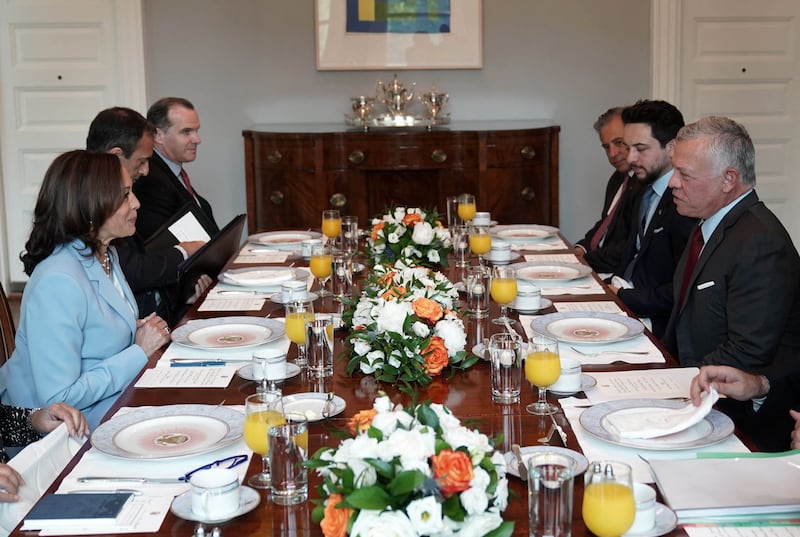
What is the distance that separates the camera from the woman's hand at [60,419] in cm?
236

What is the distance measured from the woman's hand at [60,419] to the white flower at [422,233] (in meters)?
1.48

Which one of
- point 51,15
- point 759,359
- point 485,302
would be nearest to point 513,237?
point 485,302

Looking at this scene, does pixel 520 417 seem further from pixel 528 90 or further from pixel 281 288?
pixel 528 90

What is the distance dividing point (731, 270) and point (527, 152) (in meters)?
3.47

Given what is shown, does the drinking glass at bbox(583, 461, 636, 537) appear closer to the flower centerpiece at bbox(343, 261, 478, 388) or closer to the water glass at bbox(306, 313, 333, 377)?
the flower centerpiece at bbox(343, 261, 478, 388)

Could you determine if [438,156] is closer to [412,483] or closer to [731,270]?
[731,270]

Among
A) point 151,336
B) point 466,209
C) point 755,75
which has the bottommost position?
point 151,336

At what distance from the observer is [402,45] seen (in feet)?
21.7

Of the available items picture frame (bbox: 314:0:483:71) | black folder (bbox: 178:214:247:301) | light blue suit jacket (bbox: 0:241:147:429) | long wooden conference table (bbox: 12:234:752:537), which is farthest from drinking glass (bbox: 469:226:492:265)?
picture frame (bbox: 314:0:483:71)

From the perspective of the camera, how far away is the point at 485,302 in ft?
9.70

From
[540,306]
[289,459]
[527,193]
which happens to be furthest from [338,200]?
[289,459]

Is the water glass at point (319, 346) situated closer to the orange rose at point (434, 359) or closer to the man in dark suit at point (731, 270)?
the orange rose at point (434, 359)

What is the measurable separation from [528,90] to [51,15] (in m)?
3.04

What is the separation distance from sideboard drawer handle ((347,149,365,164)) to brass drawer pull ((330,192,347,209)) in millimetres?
213
